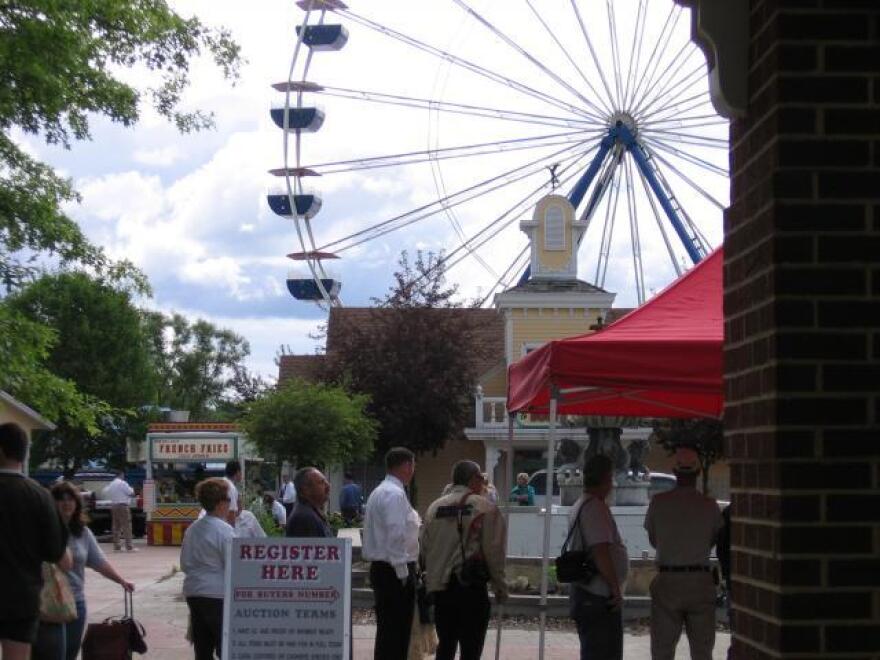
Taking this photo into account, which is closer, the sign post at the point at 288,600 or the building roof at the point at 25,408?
the sign post at the point at 288,600

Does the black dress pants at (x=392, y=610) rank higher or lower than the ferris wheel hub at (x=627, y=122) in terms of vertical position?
lower

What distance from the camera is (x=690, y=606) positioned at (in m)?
9.26

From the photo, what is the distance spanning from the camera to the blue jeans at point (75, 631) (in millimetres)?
8672

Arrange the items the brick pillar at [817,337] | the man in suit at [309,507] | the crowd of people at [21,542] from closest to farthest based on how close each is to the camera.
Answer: the brick pillar at [817,337]
the crowd of people at [21,542]
the man in suit at [309,507]

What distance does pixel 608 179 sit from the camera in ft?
117

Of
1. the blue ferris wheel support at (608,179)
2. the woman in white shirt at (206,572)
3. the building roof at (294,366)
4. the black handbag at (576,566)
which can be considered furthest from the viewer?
the building roof at (294,366)

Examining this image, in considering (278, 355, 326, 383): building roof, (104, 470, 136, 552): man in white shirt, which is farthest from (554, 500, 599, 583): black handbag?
(278, 355, 326, 383): building roof

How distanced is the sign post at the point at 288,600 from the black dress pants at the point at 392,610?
1508 mm

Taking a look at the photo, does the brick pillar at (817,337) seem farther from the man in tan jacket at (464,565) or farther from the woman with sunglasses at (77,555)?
the man in tan jacket at (464,565)

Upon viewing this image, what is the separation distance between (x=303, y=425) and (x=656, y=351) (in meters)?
22.4

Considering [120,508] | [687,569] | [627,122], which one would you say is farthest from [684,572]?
[627,122]

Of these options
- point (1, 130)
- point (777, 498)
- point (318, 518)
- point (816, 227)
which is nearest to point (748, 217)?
point (816, 227)

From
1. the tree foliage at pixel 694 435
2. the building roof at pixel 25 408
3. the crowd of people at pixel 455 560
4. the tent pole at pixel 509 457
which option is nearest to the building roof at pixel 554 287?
the tree foliage at pixel 694 435

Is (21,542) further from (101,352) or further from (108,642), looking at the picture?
(101,352)
